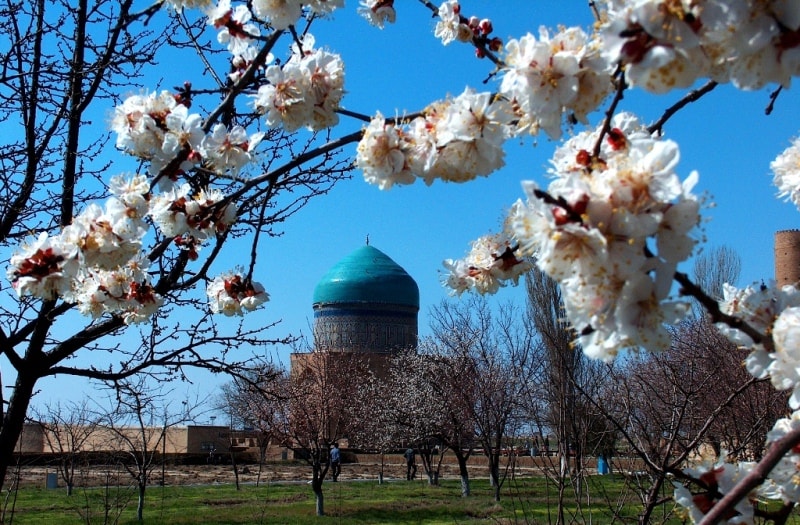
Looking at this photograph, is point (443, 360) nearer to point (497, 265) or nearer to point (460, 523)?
point (460, 523)

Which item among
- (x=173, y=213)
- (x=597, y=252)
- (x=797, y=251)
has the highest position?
(x=797, y=251)

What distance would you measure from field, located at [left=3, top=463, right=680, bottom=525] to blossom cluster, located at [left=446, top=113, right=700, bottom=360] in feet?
24.9

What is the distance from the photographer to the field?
11.1 metres

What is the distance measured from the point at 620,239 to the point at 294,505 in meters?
13.8

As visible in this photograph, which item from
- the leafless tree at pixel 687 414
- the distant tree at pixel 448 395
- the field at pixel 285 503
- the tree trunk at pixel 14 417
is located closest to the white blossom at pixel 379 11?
the leafless tree at pixel 687 414

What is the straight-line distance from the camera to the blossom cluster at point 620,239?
37.1 inches

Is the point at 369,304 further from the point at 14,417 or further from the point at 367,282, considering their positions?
the point at 14,417

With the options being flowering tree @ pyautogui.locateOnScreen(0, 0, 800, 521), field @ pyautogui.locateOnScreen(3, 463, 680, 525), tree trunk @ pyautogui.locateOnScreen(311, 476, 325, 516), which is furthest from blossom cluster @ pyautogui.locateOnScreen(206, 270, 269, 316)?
tree trunk @ pyautogui.locateOnScreen(311, 476, 325, 516)

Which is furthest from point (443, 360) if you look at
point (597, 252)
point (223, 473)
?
point (597, 252)

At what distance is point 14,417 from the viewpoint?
3678mm

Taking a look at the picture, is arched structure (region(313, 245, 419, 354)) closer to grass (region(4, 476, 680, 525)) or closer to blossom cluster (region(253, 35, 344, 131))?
grass (region(4, 476, 680, 525))

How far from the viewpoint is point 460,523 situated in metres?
11.0

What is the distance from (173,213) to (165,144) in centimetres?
24

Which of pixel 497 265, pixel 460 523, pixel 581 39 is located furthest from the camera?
pixel 460 523
